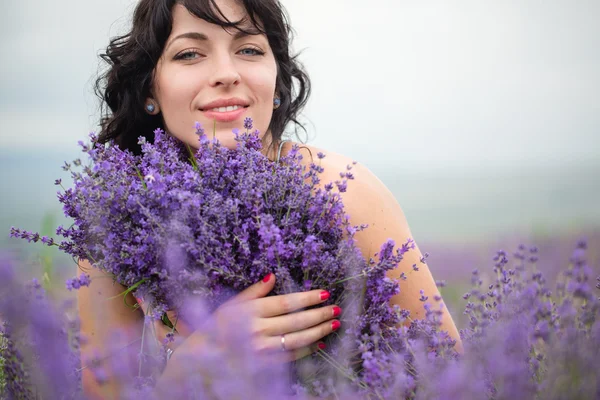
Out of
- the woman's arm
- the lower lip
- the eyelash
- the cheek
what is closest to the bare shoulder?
the woman's arm

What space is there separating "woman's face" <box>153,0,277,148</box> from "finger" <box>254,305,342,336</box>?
895mm

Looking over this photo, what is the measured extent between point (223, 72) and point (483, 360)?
145cm

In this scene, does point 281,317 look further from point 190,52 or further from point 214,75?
point 190,52

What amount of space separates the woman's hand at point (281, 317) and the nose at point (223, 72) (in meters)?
0.94

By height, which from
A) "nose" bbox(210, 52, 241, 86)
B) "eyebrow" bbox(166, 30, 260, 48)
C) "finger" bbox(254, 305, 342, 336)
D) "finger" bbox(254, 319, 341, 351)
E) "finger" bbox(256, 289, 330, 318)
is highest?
"eyebrow" bbox(166, 30, 260, 48)

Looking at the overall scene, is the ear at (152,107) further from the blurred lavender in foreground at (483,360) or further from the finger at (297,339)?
the finger at (297,339)

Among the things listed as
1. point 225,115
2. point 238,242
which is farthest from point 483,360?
point 225,115

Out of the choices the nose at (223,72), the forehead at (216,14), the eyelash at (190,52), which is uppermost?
the forehead at (216,14)

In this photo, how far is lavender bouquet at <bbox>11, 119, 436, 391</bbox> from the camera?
57.4 inches

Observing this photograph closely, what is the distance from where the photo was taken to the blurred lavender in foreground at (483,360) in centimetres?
97

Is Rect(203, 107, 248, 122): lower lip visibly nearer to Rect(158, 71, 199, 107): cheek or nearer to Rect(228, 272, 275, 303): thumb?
Rect(158, 71, 199, 107): cheek

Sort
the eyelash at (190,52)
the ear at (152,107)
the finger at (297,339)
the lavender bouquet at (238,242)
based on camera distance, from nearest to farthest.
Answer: the lavender bouquet at (238,242) → the finger at (297,339) → the eyelash at (190,52) → the ear at (152,107)

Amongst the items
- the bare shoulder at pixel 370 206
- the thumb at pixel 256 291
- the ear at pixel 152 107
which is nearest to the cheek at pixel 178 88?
the ear at pixel 152 107

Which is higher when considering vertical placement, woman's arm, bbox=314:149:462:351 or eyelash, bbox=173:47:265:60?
eyelash, bbox=173:47:265:60
